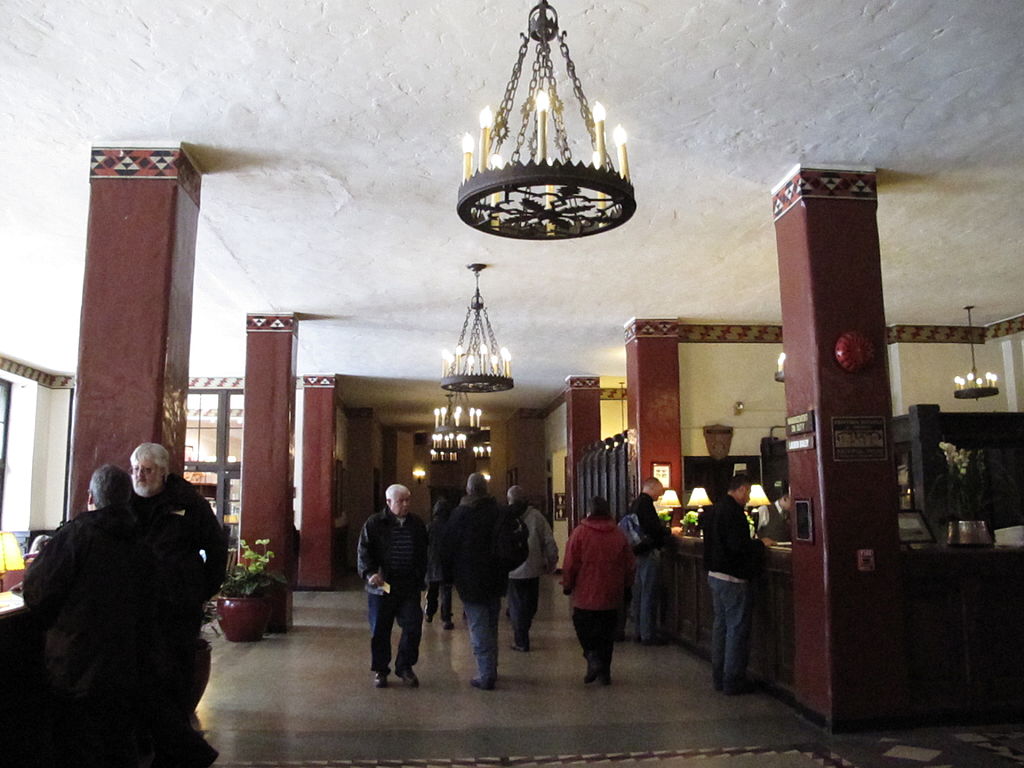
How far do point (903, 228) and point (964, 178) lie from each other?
111 cm

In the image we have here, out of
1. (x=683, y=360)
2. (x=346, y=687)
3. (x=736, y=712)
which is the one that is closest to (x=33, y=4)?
(x=346, y=687)

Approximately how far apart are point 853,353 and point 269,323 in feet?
21.9

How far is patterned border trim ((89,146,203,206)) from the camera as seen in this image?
16.9 feet

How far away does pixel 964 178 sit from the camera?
5891mm

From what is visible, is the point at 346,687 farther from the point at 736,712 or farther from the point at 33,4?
the point at 33,4

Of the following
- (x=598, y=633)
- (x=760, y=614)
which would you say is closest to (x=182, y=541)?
(x=598, y=633)

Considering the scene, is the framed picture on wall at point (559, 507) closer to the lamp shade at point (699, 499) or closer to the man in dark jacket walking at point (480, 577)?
the lamp shade at point (699, 499)

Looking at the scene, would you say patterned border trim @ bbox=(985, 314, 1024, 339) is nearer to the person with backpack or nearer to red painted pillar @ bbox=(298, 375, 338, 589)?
the person with backpack

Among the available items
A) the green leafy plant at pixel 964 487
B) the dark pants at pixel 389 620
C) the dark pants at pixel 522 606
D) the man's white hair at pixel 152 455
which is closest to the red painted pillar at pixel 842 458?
the green leafy plant at pixel 964 487

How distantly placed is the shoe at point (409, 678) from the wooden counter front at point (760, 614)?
2509mm

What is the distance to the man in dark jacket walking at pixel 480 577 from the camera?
626 cm

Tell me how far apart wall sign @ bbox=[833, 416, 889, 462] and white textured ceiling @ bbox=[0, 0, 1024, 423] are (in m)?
1.70

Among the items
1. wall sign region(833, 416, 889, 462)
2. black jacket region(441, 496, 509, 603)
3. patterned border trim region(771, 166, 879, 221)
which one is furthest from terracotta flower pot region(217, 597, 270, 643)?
patterned border trim region(771, 166, 879, 221)

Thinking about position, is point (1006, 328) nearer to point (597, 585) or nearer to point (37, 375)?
point (597, 585)
